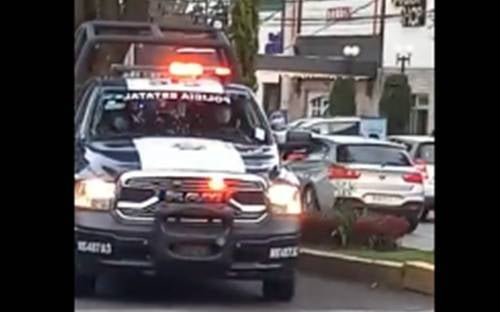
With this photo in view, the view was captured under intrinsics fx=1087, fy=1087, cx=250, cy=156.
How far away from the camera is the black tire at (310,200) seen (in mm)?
4172

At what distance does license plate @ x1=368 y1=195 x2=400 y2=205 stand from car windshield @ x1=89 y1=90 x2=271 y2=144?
56cm

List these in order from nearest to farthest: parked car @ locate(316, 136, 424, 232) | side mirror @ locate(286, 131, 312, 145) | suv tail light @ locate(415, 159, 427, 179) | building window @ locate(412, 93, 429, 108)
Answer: building window @ locate(412, 93, 429, 108) < suv tail light @ locate(415, 159, 427, 179) < side mirror @ locate(286, 131, 312, 145) < parked car @ locate(316, 136, 424, 232)

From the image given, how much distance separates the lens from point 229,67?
4.07 m

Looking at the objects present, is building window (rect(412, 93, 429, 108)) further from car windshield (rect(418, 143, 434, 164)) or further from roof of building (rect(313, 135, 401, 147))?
roof of building (rect(313, 135, 401, 147))

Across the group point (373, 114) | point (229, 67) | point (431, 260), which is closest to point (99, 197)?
point (229, 67)

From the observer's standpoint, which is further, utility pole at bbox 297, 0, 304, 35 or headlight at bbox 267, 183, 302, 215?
headlight at bbox 267, 183, 302, 215

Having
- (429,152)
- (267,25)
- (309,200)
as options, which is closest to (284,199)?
(309,200)

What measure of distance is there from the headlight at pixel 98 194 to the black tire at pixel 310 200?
730 millimetres

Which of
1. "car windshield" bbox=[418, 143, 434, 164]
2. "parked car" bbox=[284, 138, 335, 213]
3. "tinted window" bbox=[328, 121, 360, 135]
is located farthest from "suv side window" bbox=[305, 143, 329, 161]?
"car windshield" bbox=[418, 143, 434, 164]

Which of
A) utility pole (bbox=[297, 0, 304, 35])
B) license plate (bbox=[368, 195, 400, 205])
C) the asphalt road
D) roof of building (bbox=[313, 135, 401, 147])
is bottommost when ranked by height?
the asphalt road

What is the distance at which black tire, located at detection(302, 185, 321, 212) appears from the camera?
4.17 metres

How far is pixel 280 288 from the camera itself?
401cm
